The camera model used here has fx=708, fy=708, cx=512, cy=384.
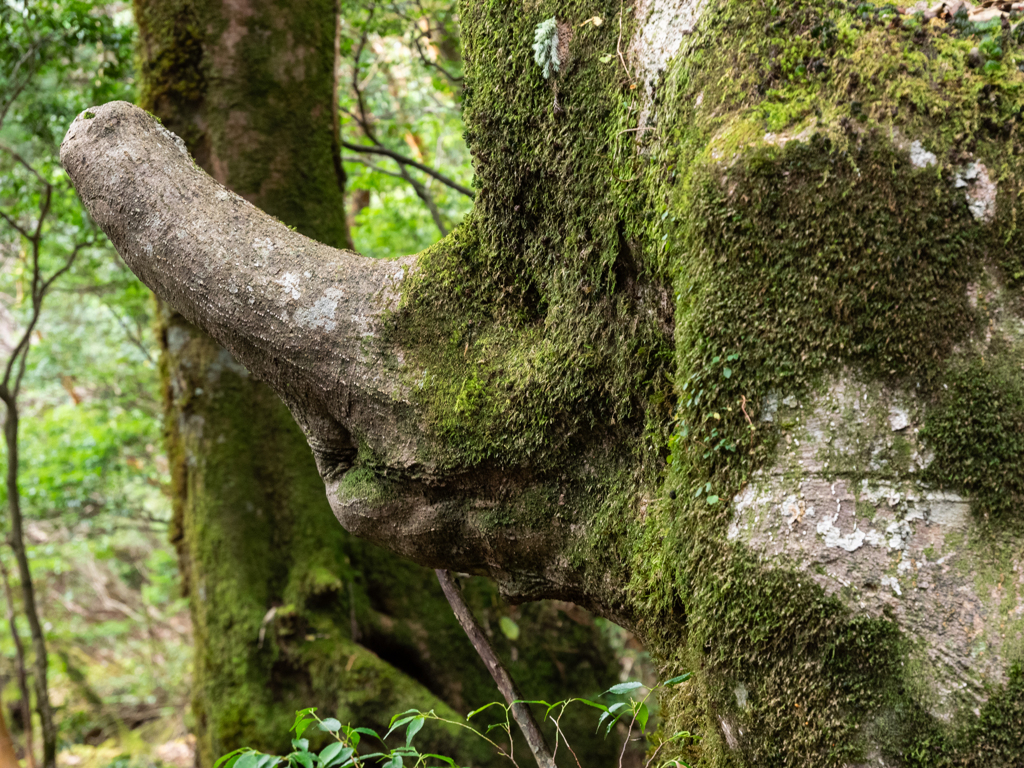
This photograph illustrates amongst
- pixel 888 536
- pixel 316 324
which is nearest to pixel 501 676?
pixel 316 324

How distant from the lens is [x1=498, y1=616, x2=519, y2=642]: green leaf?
4578 mm

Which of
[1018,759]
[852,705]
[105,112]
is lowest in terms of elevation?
[1018,759]

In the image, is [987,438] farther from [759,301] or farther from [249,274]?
[249,274]

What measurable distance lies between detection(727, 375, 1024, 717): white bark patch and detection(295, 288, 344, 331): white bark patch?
1150mm

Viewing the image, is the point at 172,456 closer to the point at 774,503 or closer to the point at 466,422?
the point at 466,422

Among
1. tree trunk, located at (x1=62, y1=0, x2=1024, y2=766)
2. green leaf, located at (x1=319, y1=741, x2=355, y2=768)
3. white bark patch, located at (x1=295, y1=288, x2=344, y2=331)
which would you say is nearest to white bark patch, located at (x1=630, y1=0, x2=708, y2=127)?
tree trunk, located at (x1=62, y1=0, x2=1024, y2=766)

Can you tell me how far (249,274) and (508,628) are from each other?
3.34m

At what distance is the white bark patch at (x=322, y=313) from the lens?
1.88 m

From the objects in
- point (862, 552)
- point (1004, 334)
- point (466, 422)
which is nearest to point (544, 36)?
point (466, 422)

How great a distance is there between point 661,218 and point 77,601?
52.8 feet

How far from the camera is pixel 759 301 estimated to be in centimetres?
131

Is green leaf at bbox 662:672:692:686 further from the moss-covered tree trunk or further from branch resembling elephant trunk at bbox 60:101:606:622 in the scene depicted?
the moss-covered tree trunk

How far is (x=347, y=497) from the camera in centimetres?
205

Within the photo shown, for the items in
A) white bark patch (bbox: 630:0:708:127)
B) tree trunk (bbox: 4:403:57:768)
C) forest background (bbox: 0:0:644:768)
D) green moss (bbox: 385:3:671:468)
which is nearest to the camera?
white bark patch (bbox: 630:0:708:127)
